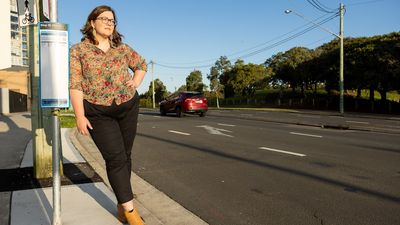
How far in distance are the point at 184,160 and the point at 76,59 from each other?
501 centimetres

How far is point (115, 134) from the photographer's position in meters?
3.71

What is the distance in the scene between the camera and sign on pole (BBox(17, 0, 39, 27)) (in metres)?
5.59

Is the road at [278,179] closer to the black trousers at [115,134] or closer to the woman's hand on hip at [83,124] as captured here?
the black trousers at [115,134]

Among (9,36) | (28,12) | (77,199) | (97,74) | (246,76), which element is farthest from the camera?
(9,36)

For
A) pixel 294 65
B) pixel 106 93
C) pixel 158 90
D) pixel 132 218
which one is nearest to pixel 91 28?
pixel 106 93

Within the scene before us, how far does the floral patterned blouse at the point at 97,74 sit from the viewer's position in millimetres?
3625

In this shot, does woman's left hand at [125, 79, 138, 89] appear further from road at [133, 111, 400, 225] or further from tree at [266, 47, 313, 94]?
tree at [266, 47, 313, 94]

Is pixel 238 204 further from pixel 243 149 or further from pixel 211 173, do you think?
pixel 243 149

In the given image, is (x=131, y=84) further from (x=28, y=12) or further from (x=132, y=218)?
(x=28, y=12)

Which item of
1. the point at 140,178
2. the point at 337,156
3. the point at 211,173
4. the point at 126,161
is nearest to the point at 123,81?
the point at 126,161

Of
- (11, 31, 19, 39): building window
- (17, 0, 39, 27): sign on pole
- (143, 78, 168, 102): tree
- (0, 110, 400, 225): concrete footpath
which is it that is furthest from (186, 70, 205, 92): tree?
(17, 0, 39, 27): sign on pole

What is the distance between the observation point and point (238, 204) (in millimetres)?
5121

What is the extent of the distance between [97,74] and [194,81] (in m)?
85.9

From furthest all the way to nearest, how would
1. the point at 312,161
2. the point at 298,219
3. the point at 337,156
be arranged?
the point at 337,156 < the point at 312,161 < the point at 298,219
